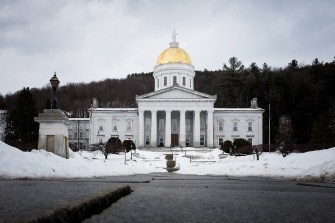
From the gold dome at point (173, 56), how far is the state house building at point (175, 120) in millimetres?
206

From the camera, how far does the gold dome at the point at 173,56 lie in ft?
259

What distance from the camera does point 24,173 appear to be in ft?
36.7

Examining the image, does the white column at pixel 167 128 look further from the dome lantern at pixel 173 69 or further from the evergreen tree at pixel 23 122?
the evergreen tree at pixel 23 122

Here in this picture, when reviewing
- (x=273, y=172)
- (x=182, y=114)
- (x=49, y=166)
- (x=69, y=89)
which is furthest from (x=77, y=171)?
(x=69, y=89)

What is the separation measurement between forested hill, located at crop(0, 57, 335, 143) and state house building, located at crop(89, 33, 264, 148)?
346 inches

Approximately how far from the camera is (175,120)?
74.9 metres

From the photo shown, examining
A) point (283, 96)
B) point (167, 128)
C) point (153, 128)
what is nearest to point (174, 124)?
point (167, 128)

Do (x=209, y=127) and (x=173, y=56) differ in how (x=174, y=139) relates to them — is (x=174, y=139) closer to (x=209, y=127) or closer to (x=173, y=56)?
(x=209, y=127)

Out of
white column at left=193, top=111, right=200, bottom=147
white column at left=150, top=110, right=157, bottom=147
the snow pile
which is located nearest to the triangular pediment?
white column at left=150, top=110, right=157, bottom=147

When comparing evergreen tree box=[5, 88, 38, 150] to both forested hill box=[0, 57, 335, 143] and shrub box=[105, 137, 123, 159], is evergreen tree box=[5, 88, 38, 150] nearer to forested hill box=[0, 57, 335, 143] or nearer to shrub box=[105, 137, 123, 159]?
forested hill box=[0, 57, 335, 143]

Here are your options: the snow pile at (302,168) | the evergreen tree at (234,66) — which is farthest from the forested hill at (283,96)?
the snow pile at (302,168)

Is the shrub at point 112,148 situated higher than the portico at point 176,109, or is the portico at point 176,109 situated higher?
the portico at point 176,109

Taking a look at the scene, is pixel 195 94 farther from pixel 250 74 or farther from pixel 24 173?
pixel 24 173

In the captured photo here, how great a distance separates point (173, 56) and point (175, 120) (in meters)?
13.8
